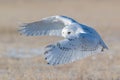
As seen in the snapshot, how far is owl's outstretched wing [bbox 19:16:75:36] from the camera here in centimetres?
859

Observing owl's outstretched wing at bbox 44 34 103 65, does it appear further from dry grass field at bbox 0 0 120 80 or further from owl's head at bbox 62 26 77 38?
dry grass field at bbox 0 0 120 80

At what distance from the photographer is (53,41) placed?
646 inches

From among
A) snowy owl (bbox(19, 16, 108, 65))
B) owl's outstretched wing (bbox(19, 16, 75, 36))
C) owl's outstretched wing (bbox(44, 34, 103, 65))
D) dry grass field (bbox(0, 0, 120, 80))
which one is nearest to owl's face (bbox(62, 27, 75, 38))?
snowy owl (bbox(19, 16, 108, 65))

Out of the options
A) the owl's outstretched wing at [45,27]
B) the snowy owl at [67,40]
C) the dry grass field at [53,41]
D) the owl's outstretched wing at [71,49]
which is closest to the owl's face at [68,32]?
the snowy owl at [67,40]

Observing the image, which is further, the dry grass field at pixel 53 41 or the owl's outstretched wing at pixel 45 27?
the dry grass field at pixel 53 41

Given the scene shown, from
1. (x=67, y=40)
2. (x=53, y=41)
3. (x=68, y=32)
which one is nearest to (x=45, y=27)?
(x=68, y=32)

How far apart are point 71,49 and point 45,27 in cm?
154

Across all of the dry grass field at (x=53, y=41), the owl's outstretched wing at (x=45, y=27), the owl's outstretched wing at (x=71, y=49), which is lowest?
the dry grass field at (x=53, y=41)

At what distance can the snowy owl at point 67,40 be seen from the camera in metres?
7.04

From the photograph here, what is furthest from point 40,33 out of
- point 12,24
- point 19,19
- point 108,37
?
point 19,19

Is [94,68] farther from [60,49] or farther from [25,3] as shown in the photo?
[25,3]

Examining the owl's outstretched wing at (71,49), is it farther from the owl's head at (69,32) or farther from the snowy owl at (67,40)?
the owl's head at (69,32)

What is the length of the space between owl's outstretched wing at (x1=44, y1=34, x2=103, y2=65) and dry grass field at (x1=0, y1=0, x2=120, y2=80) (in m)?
1.58

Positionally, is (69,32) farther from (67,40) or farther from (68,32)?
(67,40)
